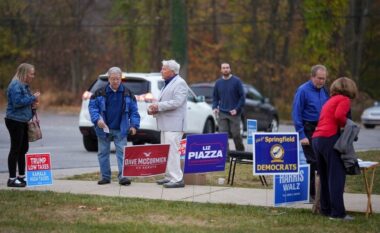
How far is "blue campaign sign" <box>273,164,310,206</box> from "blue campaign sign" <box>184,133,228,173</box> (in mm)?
1904

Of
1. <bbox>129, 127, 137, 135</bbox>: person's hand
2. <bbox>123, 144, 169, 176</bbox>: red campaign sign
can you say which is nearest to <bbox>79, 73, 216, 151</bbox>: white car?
<bbox>129, 127, 137, 135</bbox>: person's hand

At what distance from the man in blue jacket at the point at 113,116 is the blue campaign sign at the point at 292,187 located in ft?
9.65

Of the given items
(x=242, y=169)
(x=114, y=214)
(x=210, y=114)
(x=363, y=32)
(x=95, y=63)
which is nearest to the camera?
(x=114, y=214)

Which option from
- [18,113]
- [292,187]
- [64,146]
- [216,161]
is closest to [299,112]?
[292,187]

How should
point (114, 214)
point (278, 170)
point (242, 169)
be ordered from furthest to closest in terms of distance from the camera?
point (242, 169) → point (278, 170) → point (114, 214)

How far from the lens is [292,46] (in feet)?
154

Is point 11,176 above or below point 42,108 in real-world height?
above

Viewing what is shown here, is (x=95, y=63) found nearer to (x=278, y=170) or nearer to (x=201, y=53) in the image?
(x=201, y=53)

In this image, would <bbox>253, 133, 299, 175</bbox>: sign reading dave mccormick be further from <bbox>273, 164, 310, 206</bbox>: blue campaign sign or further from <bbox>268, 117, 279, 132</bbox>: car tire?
<bbox>268, 117, 279, 132</bbox>: car tire

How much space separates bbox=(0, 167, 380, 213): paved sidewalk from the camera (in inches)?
435

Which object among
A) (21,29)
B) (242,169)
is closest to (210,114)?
(242,169)

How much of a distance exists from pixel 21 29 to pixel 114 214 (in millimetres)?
38184

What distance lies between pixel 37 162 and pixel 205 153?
8.07ft

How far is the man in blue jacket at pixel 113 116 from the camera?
12.6 metres
